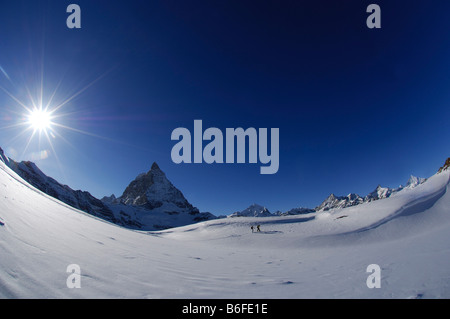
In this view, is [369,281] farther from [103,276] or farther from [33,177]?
[33,177]

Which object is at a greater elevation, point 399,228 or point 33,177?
point 33,177

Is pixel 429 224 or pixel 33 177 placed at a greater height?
pixel 33 177

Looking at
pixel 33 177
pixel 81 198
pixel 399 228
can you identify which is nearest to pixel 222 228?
pixel 399 228
